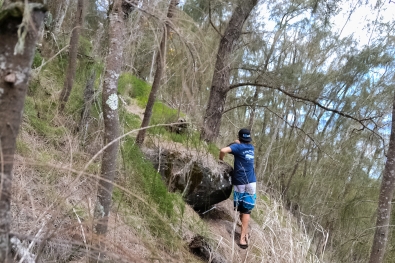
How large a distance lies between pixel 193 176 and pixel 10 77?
15.1ft

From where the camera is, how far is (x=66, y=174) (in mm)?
4199

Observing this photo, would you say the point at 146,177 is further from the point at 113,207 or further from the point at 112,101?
the point at 112,101

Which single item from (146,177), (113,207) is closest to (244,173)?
(146,177)

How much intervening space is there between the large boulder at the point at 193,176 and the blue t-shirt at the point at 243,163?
0.48 meters

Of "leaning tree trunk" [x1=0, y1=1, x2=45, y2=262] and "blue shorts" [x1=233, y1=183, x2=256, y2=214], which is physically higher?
"leaning tree trunk" [x1=0, y1=1, x2=45, y2=262]

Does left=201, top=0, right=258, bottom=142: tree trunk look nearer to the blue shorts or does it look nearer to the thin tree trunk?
the blue shorts

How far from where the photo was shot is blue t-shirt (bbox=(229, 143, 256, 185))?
5.55m

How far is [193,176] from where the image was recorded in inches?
234

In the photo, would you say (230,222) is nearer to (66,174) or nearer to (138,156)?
(138,156)

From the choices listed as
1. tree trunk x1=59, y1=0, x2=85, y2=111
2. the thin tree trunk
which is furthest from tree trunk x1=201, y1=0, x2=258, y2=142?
tree trunk x1=59, y1=0, x2=85, y2=111

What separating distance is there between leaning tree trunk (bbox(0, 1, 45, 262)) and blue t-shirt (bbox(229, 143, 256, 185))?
4196 mm

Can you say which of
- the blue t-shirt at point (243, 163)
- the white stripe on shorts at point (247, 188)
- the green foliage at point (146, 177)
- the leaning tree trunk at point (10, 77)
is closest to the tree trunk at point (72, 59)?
the green foliage at point (146, 177)

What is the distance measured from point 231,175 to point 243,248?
149 centimetres

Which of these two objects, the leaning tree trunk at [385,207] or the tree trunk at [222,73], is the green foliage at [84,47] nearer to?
the tree trunk at [222,73]
